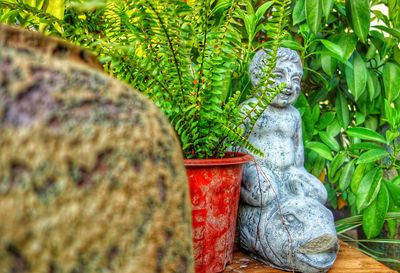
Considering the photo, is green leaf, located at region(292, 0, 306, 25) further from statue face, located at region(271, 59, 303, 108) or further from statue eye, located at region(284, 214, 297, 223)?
statue eye, located at region(284, 214, 297, 223)

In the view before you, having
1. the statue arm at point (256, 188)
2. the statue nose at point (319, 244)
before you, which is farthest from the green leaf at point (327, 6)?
the statue nose at point (319, 244)

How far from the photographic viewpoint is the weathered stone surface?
34 centimetres

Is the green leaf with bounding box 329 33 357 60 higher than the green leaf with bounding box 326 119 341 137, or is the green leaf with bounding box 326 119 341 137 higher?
the green leaf with bounding box 329 33 357 60

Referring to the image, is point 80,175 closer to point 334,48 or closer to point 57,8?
point 57,8

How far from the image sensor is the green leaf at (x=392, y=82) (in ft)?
4.47

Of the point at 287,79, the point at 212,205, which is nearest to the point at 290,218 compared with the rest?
the point at 212,205

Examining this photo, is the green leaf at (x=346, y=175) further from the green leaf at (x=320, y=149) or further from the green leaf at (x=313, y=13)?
the green leaf at (x=313, y=13)

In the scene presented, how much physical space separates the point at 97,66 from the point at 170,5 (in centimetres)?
36

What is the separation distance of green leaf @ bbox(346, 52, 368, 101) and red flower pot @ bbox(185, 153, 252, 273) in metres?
0.55

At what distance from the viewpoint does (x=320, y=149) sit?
1.30m

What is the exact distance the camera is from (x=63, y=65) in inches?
14.9

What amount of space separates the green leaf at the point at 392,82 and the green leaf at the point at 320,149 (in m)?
0.26

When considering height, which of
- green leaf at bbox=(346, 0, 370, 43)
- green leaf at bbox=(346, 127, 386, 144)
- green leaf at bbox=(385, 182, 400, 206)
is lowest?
green leaf at bbox=(385, 182, 400, 206)

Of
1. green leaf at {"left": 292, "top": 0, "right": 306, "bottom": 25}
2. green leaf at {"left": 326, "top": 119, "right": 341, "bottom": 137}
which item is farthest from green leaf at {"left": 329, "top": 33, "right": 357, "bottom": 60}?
green leaf at {"left": 326, "top": 119, "right": 341, "bottom": 137}
